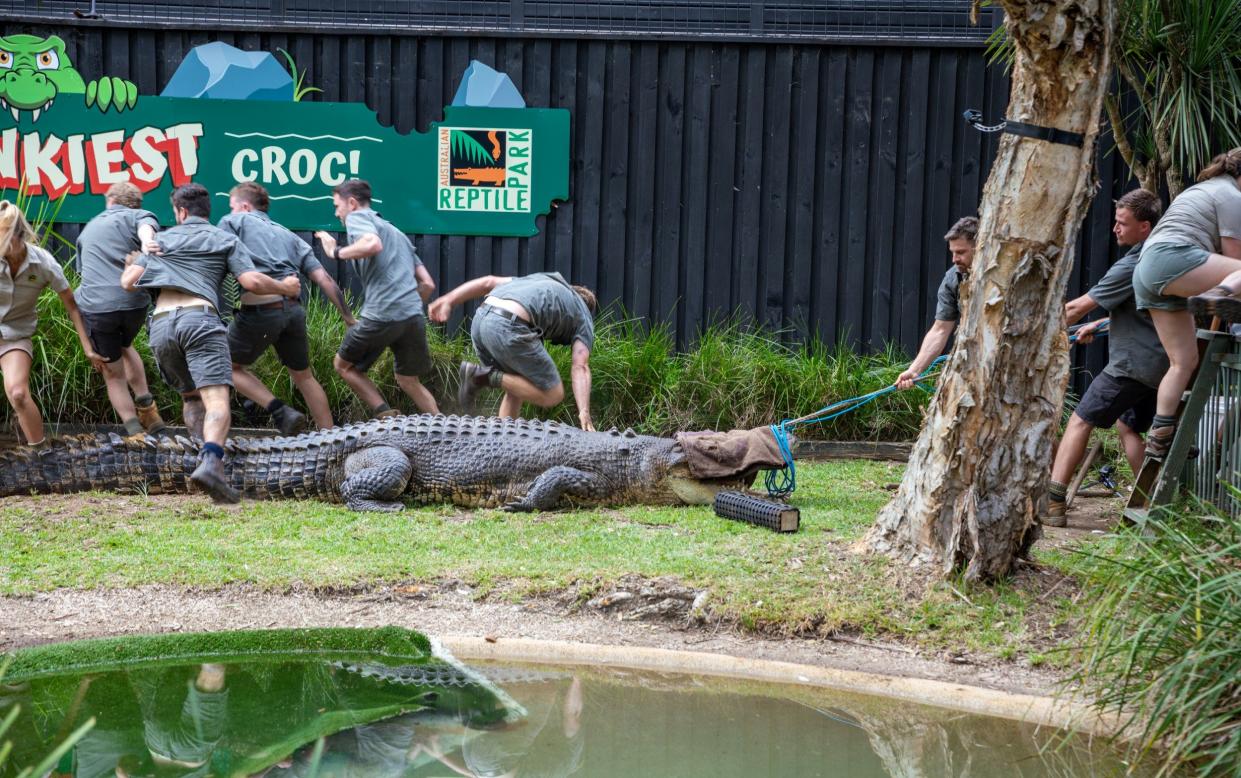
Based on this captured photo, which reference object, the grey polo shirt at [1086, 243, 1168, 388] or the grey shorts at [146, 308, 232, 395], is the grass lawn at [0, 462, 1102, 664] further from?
the grey polo shirt at [1086, 243, 1168, 388]

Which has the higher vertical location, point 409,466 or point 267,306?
point 267,306

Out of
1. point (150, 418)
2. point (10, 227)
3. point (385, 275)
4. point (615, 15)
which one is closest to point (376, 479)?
point (385, 275)

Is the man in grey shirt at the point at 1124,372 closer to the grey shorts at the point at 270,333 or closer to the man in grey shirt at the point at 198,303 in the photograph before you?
the man in grey shirt at the point at 198,303

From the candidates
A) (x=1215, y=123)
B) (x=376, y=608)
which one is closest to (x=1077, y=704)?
(x=376, y=608)

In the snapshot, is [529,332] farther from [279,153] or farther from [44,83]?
[44,83]

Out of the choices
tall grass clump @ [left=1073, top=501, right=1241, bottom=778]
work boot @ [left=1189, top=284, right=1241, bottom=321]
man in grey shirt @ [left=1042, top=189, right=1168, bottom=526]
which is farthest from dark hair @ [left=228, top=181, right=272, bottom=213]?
tall grass clump @ [left=1073, top=501, right=1241, bottom=778]

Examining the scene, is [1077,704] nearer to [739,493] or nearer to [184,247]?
[739,493]

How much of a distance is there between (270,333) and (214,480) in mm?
1447

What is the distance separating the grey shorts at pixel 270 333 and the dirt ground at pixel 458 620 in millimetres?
2965

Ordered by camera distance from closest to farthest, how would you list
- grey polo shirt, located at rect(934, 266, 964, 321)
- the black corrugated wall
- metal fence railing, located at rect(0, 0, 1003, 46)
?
grey polo shirt, located at rect(934, 266, 964, 321)
the black corrugated wall
metal fence railing, located at rect(0, 0, 1003, 46)

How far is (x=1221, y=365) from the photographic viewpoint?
4027mm

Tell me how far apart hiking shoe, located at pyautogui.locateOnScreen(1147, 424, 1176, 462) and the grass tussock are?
3.18m

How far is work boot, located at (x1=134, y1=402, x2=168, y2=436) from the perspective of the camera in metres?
A: 7.43

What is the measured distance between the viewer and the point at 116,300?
708cm
